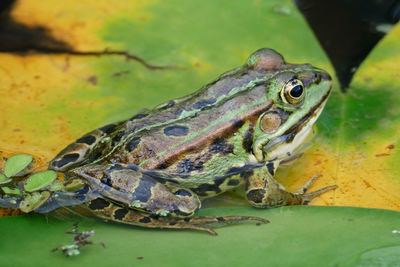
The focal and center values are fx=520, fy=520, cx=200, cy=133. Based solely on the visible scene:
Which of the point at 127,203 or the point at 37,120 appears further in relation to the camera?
the point at 37,120

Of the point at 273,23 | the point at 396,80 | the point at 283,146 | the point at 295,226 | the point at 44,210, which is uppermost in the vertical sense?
the point at 273,23

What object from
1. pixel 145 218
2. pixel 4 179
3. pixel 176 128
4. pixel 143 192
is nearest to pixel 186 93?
pixel 176 128

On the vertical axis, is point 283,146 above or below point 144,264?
above

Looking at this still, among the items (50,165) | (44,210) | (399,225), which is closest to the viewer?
(399,225)

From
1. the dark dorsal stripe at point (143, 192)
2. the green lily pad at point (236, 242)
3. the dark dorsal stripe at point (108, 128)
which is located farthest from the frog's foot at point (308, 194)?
the dark dorsal stripe at point (108, 128)

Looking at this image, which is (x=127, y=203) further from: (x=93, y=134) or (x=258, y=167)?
(x=258, y=167)

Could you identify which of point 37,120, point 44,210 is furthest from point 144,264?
point 37,120

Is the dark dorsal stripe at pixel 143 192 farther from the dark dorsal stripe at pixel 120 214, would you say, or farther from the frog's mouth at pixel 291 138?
the frog's mouth at pixel 291 138

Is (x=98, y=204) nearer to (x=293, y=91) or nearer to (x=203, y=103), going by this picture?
(x=203, y=103)
